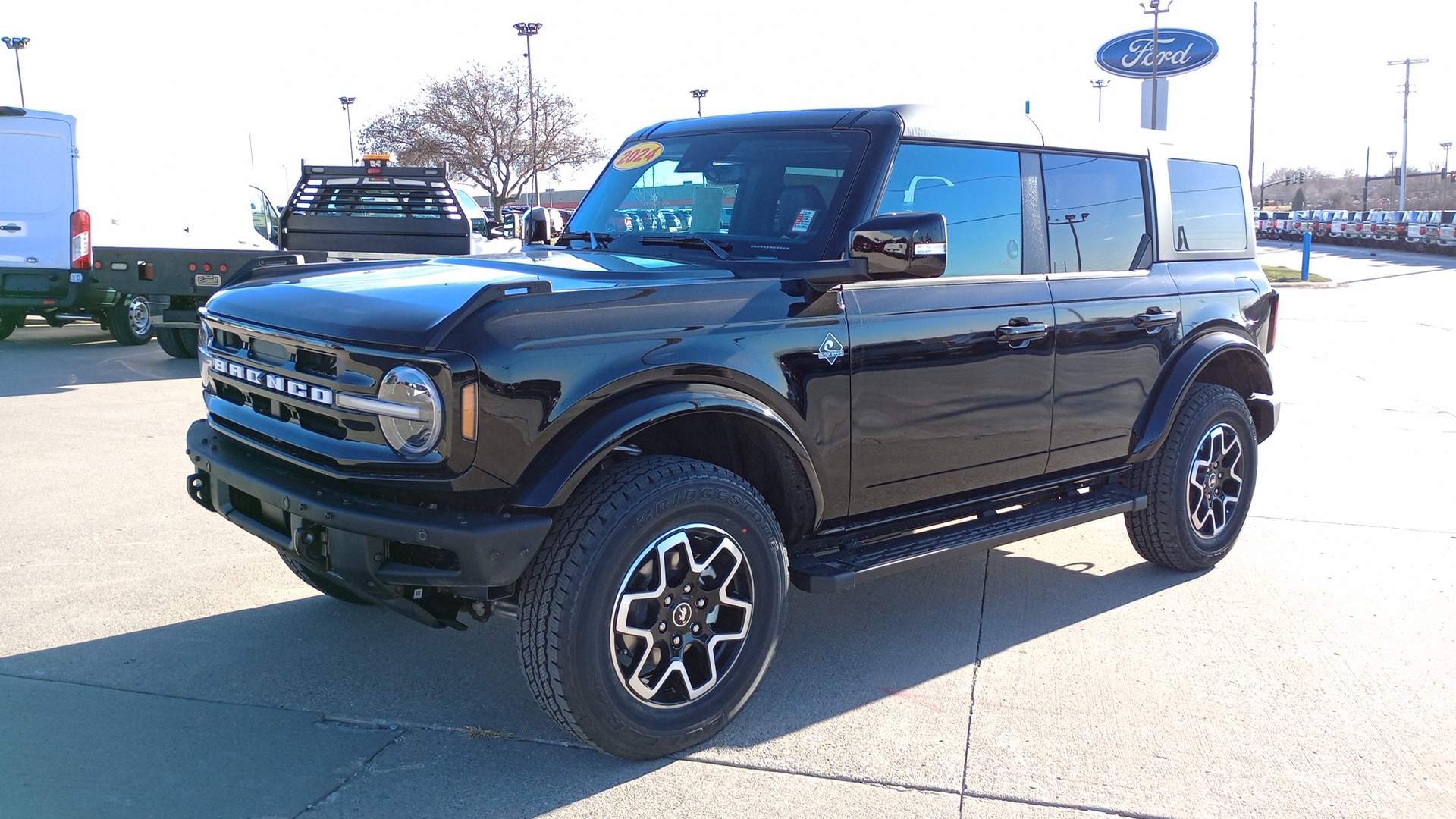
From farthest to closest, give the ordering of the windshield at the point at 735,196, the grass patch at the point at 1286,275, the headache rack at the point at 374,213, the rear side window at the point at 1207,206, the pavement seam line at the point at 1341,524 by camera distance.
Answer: the grass patch at the point at 1286,275, the headache rack at the point at 374,213, the pavement seam line at the point at 1341,524, the rear side window at the point at 1207,206, the windshield at the point at 735,196

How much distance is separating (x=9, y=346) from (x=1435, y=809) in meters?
14.2

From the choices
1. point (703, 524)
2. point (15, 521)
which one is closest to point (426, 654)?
point (703, 524)

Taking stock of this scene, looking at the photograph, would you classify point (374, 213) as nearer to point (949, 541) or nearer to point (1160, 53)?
point (949, 541)

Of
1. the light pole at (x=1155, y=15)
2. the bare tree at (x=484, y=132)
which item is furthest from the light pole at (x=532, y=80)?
the light pole at (x=1155, y=15)

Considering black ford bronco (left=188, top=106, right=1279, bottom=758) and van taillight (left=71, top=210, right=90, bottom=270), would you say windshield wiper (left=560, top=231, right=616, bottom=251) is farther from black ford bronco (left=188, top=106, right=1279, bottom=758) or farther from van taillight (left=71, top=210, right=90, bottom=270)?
van taillight (left=71, top=210, right=90, bottom=270)

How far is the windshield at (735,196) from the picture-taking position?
406 cm

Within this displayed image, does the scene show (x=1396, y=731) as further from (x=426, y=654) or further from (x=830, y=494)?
(x=426, y=654)

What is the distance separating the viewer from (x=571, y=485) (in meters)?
3.16

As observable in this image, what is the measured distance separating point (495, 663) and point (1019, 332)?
228cm

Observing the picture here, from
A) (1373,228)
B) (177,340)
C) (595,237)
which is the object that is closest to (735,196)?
(595,237)

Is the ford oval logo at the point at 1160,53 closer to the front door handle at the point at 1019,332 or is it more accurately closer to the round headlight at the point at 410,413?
the front door handle at the point at 1019,332

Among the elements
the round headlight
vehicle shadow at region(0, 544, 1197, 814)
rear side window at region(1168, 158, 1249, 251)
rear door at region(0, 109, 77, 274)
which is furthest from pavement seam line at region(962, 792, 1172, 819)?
rear door at region(0, 109, 77, 274)

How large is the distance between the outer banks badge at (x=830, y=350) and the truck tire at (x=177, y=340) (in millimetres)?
10108

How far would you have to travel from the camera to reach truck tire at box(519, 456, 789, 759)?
10.5 ft
